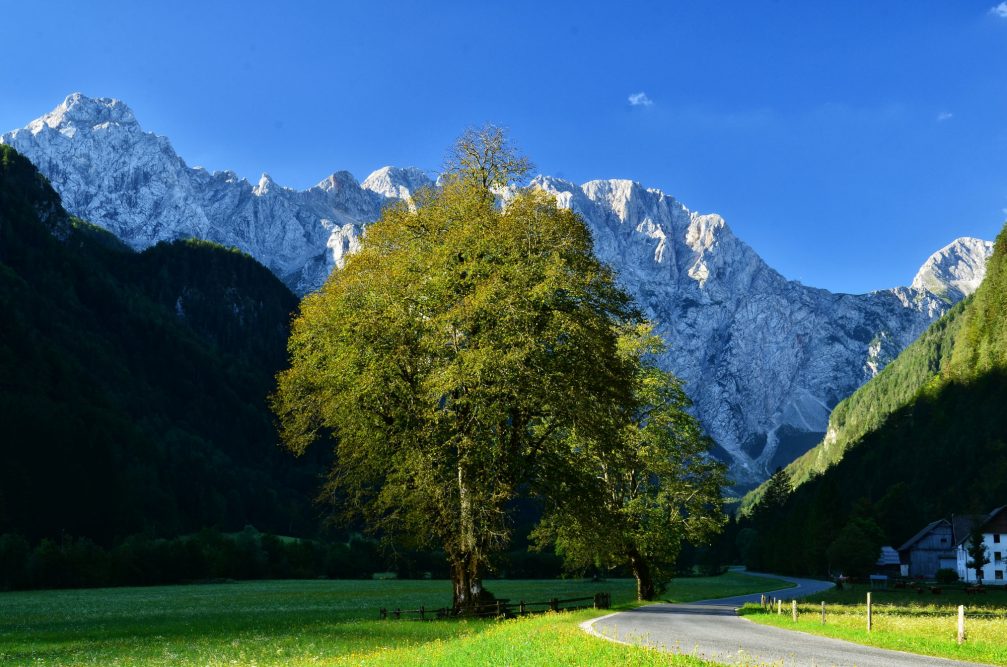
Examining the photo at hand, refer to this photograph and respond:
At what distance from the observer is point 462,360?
1304 inches

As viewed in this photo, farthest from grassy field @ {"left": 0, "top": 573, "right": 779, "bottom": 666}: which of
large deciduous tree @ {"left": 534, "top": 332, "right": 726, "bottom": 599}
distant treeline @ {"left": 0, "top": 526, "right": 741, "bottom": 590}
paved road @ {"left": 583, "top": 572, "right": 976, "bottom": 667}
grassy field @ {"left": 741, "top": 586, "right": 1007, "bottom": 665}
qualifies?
distant treeline @ {"left": 0, "top": 526, "right": 741, "bottom": 590}

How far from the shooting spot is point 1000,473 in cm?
15462

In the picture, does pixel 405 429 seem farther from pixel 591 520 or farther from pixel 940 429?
pixel 940 429

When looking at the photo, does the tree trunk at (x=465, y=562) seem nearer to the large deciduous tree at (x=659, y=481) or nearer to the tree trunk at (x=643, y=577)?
the large deciduous tree at (x=659, y=481)

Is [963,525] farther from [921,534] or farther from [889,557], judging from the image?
[889,557]

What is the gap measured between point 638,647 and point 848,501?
192m

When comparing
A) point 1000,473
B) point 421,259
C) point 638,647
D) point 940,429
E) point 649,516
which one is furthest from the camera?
point 940,429

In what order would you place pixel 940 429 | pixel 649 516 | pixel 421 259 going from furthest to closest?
pixel 940 429 → pixel 649 516 → pixel 421 259

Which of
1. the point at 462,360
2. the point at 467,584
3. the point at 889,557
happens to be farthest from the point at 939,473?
the point at 462,360

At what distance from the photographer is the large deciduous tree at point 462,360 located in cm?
3366

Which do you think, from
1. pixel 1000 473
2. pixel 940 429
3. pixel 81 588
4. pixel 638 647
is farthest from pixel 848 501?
pixel 638 647

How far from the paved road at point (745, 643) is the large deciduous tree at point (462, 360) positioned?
309 inches

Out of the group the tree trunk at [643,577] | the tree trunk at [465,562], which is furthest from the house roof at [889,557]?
the tree trunk at [465,562]

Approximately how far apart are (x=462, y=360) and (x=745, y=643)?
14789mm
